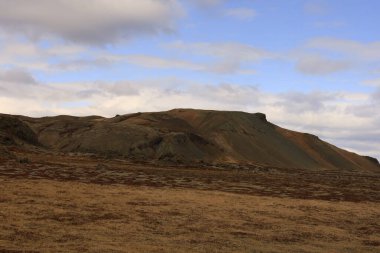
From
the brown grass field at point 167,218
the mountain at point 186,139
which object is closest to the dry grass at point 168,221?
the brown grass field at point 167,218

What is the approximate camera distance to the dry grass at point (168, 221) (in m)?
12.8

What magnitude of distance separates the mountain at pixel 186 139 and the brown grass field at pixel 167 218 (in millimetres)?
29748

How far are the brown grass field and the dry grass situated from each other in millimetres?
25

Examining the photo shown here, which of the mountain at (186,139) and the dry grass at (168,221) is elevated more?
the mountain at (186,139)

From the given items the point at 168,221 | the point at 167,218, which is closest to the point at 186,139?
the point at 167,218

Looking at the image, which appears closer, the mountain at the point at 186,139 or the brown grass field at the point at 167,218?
the brown grass field at the point at 167,218

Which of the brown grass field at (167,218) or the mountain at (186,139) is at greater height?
the mountain at (186,139)

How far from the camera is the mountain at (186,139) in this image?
2426 inches

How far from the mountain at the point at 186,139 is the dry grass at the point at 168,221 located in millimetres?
32462

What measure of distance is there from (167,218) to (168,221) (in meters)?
0.63

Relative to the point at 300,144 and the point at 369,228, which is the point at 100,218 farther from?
the point at 300,144

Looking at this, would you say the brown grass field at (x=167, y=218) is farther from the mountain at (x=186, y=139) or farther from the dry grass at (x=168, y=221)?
the mountain at (x=186, y=139)

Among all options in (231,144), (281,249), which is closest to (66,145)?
(231,144)

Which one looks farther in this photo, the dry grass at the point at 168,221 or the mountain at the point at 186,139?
the mountain at the point at 186,139
